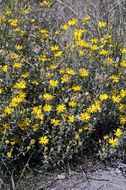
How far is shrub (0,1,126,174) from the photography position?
217 centimetres

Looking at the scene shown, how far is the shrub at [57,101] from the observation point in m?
2.17

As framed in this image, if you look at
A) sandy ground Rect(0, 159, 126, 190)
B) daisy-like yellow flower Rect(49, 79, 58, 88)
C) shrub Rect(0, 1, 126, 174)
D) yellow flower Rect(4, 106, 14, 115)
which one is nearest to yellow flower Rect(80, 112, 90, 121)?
shrub Rect(0, 1, 126, 174)

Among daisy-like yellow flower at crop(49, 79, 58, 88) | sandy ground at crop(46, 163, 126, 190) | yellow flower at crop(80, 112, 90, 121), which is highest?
daisy-like yellow flower at crop(49, 79, 58, 88)

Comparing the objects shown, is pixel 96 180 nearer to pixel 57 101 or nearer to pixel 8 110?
pixel 57 101

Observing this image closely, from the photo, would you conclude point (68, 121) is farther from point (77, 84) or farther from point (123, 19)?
point (123, 19)

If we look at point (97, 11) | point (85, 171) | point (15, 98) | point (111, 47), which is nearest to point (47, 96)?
point (15, 98)

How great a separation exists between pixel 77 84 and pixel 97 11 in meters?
2.25

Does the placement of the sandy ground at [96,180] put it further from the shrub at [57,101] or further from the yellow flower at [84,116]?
the yellow flower at [84,116]

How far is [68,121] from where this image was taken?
223cm

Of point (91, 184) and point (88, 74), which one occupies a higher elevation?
point (88, 74)

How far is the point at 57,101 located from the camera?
2.49 metres

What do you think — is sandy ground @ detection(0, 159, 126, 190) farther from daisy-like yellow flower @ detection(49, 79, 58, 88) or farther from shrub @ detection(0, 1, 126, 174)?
daisy-like yellow flower @ detection(49, 79, 58, 88)

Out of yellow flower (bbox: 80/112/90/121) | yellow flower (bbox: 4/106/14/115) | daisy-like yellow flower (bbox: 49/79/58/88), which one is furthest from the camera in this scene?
daisy-like yellow flower (bbox: 49/79/58/88)

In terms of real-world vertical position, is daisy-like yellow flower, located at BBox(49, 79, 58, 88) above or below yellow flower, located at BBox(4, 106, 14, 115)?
above
